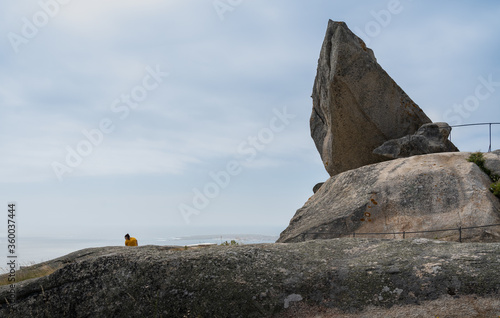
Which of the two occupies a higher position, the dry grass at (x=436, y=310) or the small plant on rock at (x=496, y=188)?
the small plant on rock at (x=496, y=188)

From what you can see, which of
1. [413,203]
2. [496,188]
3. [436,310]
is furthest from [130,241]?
[436,310]

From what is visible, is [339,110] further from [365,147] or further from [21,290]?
[21,290]

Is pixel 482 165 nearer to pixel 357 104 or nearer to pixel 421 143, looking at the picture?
pixel 421 143

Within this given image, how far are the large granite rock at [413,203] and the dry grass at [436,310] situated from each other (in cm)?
689

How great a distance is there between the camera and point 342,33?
57.7ft

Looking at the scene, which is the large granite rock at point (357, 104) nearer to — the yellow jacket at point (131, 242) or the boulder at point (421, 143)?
the boulder at point (421, 143)

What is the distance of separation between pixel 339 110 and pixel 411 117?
115 inches

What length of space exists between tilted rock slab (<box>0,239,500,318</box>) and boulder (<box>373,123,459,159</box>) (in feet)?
33.6

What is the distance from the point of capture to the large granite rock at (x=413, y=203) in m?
12.9

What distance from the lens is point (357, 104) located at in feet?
58.7

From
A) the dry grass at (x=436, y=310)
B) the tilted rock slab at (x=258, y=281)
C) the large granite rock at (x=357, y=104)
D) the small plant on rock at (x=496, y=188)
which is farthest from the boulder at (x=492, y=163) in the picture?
the dry grass at (x=436, y=310)

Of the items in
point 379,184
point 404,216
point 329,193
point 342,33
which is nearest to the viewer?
point 404,216

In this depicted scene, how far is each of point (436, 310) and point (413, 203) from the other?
7905mm

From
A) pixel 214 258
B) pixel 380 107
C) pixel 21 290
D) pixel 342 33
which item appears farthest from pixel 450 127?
pixel 21 290
